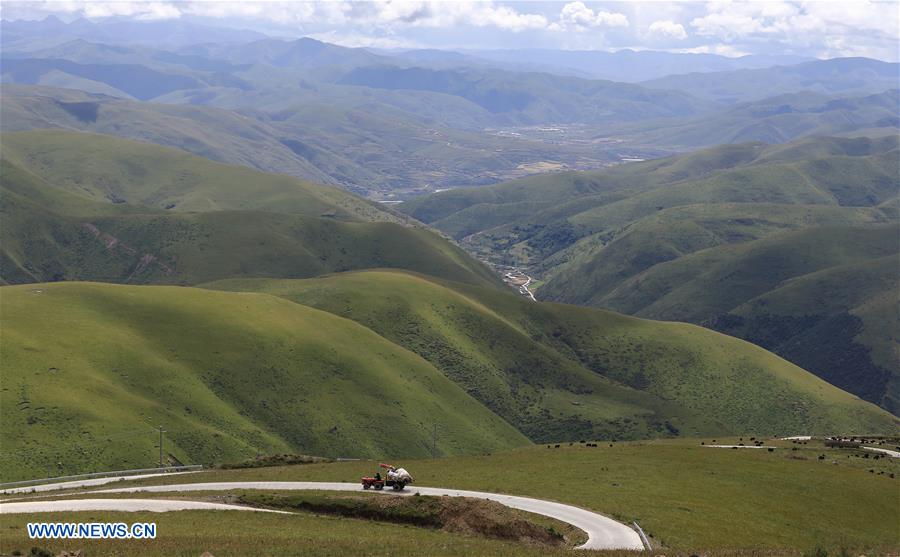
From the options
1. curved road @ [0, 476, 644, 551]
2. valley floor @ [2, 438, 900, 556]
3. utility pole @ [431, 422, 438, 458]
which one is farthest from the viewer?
utility pole @ [431, 422, 438, 458]

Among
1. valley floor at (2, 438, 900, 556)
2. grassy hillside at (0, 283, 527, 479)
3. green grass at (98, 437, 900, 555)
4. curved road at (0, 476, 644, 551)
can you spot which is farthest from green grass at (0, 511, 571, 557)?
grassy hillside at (0, 283, 527, 479)

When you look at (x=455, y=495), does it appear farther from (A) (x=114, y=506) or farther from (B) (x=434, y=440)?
(B) (x=434, y=440)

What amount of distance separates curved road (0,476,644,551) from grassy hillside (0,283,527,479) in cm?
3995

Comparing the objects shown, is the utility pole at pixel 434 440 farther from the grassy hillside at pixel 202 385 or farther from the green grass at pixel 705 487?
the green grass at pixel 705 487

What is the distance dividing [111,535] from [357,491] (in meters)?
22.4

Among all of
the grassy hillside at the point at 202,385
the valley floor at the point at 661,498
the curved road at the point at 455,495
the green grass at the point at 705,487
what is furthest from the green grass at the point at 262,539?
the grassy hillside at the point at 202,385

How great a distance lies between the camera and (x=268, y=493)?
72.4 meters

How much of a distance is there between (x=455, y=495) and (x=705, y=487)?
2973 cm

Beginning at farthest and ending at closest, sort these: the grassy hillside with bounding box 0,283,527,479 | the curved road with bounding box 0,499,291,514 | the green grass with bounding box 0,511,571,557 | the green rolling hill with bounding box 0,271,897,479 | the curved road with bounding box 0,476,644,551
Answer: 1. the green rolling hill with bounding box 0,271,897,479
2. the grassy hillside with bounding box 0,283,527,479
3. the curved road with bounding box 0,499,291,514
4. the curved road with bounding box 0,476,644,551
5. the green grass with bounding box 0,511,571,557

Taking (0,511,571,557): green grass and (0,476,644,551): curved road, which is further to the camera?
(0,476,644,551): curved road

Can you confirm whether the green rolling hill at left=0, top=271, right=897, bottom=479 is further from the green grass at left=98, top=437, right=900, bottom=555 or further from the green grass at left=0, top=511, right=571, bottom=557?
the green grass at left=0, top=511, right=571, bottom=557

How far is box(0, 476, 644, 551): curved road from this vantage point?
60.3 meters

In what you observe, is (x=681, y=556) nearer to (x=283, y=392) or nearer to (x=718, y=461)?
(x=718, y=461)

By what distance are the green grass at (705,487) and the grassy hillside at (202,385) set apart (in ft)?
124
